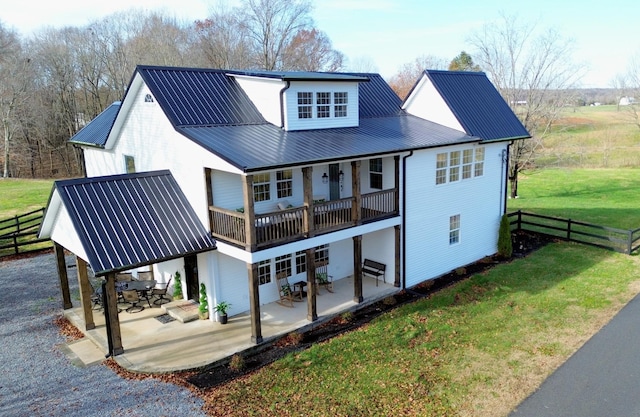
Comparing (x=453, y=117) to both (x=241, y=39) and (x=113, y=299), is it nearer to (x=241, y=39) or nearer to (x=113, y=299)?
(x=113, y=299)

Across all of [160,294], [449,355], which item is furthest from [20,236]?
[449,355]

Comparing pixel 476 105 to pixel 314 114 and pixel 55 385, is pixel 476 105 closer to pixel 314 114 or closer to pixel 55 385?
pixel 314 114

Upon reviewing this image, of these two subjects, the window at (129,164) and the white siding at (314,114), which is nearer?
the white siding at (314,114)

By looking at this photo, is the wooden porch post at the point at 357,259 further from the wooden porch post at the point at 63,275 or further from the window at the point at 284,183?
the wooden porch post at the point at 63,275

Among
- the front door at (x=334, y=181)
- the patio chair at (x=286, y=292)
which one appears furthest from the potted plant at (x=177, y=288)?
the front door at (x=334, y=181)

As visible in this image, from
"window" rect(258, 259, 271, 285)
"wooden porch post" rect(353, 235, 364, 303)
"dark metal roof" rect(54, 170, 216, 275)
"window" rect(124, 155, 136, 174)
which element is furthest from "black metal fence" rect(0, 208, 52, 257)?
"wooden porch post" rect(353, 235, 364, 303)

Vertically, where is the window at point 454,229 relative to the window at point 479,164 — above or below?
below

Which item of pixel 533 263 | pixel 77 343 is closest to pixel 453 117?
pixel 533 263
